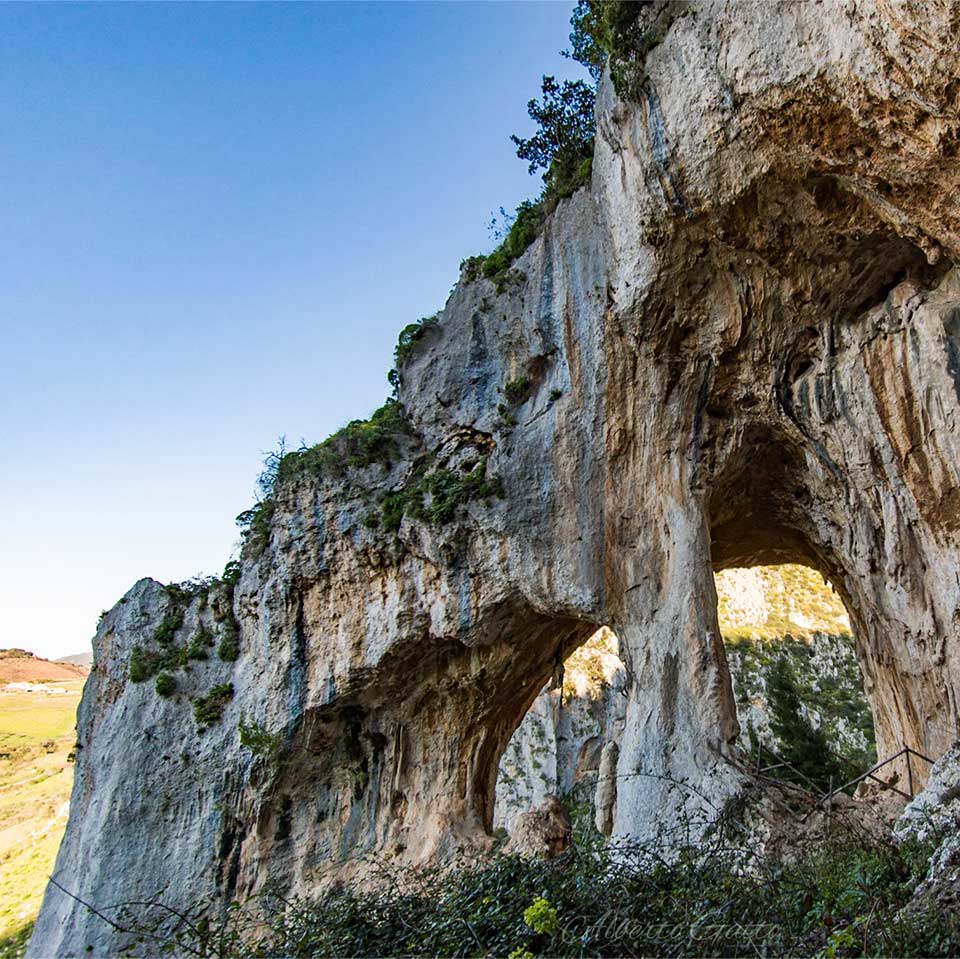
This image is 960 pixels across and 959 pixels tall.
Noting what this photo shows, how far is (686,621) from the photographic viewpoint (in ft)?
39.6

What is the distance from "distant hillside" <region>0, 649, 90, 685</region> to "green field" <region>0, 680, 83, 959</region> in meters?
1.20

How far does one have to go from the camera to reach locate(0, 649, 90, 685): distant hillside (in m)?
57.9

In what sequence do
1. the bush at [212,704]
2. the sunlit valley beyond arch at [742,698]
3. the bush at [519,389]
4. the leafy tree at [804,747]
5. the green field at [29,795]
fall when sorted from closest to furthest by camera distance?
1. the bush at [519,389]
2. the bush at [212,704]
3. the leafy tree at [804,747]
4. the sunlit valley beyond arch at [742,698]
5. the green field at [29,795]

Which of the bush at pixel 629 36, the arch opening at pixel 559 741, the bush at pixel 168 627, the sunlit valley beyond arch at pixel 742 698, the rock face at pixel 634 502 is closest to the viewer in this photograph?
the rock face at pixel 634 502

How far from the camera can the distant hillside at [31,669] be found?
57.9 metres

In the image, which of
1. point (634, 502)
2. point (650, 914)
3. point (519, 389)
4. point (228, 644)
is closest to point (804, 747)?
point (634, 502)

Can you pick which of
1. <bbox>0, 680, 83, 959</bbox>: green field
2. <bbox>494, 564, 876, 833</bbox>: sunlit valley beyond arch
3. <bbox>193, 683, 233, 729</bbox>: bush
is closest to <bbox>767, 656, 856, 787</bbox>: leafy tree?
<bbox>494, 564, 876, 833</bbox>: sunlit valley beyond arch

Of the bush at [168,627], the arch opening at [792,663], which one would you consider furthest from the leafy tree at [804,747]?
the bush at [168,627]

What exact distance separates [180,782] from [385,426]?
28.7 ft

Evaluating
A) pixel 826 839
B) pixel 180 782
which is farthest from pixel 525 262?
pixel 180 782

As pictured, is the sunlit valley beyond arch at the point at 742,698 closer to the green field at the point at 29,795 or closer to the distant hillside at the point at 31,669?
the green field at the point at 29,795

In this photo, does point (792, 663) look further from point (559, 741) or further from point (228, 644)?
point (228, 644)

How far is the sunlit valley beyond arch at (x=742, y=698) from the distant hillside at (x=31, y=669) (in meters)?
37.1

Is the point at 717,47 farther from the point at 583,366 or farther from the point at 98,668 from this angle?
the point at 98,668
